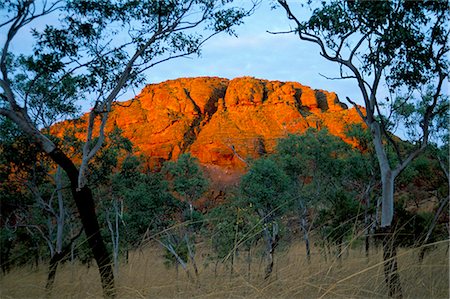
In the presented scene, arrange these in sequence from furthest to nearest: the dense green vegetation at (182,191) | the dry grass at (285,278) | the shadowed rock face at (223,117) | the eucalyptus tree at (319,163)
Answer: the shadowed rock face at (223,117) < the eucalyptus tree at (319,163) < the dense green vegetation at (182,191) < the dry grass at (285,278)

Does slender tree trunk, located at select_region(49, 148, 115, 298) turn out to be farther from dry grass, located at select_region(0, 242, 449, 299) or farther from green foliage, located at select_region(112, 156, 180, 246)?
green foliage, located at select_region(112, 156, 180, 246)

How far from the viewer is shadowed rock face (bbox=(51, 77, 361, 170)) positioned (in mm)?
59094

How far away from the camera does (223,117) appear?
66438mm

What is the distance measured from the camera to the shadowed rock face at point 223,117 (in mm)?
59094

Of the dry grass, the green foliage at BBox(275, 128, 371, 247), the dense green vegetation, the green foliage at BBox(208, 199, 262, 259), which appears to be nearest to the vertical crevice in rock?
the dense green vegetation

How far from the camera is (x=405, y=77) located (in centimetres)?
786

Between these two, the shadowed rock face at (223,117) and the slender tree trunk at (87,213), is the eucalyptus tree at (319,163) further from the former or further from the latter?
the shadowed rock face at (223,117)

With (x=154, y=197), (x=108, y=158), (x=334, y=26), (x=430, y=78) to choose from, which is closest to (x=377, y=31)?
(x=334, y=26)

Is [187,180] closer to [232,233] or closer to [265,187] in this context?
[265,187]

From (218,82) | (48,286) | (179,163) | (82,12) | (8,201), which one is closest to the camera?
(48,286)

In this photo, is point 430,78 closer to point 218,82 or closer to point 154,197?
point 154,197

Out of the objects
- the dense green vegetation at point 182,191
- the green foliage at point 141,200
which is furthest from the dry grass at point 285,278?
the green foliage at point 141,200

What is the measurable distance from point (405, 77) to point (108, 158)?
9097 millimetres

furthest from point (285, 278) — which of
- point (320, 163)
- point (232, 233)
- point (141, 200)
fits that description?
point (320, 163)
